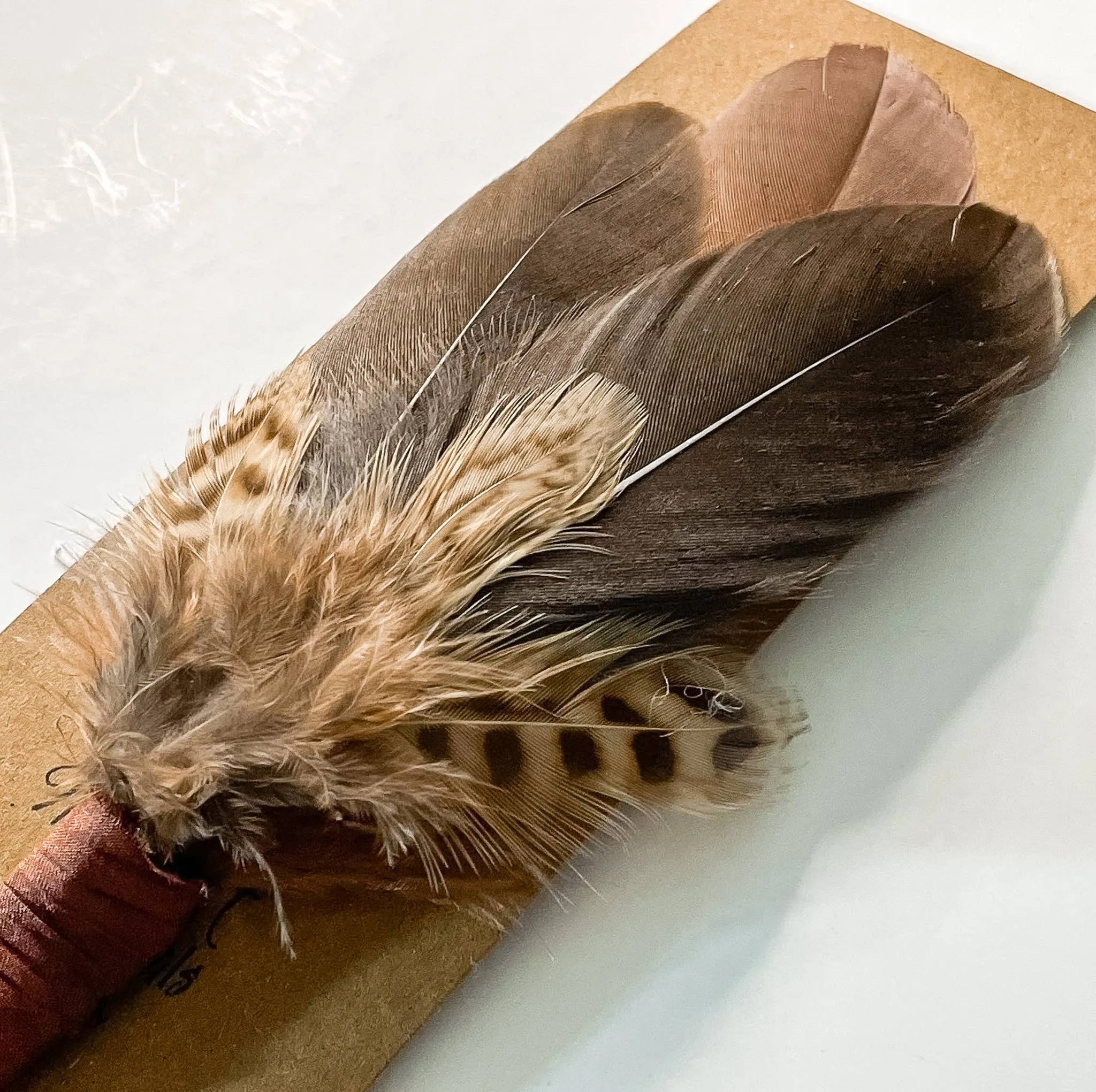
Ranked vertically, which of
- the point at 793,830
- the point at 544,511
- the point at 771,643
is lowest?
the point at 793,830

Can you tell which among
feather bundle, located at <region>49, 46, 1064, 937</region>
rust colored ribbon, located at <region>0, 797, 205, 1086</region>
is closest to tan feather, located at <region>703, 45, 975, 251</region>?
feather bundle, located at <region>49, 46, 1064, 937</region>

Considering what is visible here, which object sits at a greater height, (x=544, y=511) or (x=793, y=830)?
(x=544, y=511)

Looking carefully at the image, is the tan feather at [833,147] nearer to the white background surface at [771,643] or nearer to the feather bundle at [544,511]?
the feather bundle at [544,511]

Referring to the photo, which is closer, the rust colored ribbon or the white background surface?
the rust colored ribbon

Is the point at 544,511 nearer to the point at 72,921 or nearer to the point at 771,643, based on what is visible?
the point at 771,643

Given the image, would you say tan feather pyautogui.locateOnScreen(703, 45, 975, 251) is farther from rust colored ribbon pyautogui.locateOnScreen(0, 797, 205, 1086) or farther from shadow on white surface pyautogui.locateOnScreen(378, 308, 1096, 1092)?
rust colored ribbon pyautogui.locateOnScreen(0, 797, 205, 1086)

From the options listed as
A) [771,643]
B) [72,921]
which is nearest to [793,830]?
[771,643]

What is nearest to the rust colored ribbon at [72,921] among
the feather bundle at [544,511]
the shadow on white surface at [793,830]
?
the feather bundle at [544,511]

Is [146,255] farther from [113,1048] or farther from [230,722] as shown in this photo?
[113,1048]
